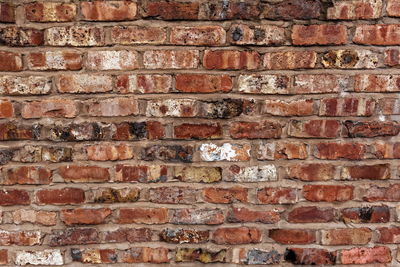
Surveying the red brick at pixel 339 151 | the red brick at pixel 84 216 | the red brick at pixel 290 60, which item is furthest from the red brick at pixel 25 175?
the red brick at pixel 339 151

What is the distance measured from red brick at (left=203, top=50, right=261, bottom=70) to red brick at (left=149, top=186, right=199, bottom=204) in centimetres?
47

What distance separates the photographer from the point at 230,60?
1.18 m

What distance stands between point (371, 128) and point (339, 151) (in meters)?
0.14

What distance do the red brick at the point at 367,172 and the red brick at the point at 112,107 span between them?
831 mm

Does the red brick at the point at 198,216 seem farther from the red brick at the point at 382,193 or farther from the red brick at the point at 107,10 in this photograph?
the red brick at the point at 107,10

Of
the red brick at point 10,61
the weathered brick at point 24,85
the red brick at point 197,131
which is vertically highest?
the red brick at point 10,61

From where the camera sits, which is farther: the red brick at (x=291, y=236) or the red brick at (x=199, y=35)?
the red brick at (x=291, y=236)

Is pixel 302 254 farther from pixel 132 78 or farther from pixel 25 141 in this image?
pixel 25 141

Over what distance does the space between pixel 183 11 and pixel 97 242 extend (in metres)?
0.93

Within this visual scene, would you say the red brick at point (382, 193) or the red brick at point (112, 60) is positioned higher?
the red brick at point (112, 60)

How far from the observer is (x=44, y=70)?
1.17 meters

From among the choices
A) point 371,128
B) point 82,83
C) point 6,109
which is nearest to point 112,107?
point 82,83

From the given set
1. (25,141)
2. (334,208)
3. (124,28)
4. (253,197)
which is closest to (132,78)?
A: (124,28)

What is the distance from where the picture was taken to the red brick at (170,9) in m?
1.15
